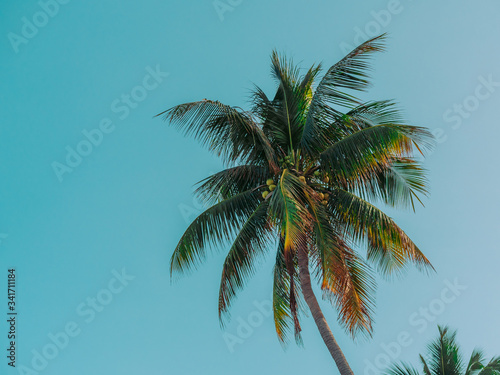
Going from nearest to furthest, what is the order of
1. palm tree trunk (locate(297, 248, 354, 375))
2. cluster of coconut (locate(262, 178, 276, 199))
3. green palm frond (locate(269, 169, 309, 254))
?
1. green palm frond (locate(269, 169, 309, 254))
2. palm tree trunk (locate(297, 248, 354, 375))
3. cluster of coconut (locate(262, 178, 276, 199))

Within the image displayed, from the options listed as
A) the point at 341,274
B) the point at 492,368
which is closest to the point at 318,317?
the point at 341,274

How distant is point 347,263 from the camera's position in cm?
1208

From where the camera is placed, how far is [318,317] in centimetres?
1131

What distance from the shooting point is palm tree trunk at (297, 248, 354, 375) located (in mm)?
10703

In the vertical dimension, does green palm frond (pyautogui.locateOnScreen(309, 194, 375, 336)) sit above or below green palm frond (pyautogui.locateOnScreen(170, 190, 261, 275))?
below

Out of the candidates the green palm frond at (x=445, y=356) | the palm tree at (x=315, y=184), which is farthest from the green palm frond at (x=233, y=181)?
the green palm frond at (x=445, y=356)

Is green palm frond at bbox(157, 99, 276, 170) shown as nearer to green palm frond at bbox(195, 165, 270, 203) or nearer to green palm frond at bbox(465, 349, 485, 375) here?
green palm frond at bbox(195, 165, 270, 203)

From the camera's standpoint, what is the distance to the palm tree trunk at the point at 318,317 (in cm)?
1070

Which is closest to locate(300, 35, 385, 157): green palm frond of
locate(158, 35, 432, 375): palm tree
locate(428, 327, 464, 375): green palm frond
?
locate(158, 35, 432, 375): palm tree

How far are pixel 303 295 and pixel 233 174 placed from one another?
9.69ft

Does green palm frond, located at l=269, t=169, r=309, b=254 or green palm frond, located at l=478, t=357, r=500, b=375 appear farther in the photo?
green palm frond, located at l=478, t=357, r=500, b=375

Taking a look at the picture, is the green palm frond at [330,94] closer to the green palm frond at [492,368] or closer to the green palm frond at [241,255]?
the green palm frond at [241,255]

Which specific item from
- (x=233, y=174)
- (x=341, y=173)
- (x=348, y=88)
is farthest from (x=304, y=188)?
(x=348, y=88)

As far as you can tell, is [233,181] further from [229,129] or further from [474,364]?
[474,364]
